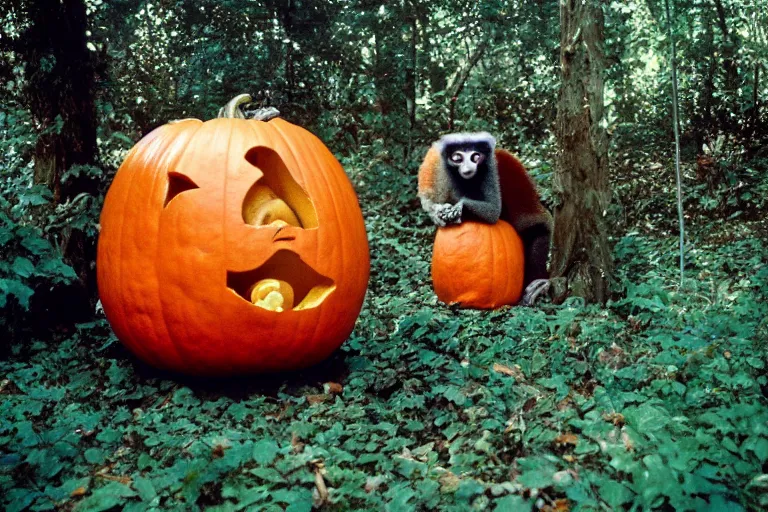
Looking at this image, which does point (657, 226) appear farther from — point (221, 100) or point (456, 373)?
point (221, 100)

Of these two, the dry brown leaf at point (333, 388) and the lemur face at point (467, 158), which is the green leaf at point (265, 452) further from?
the lemur face at point (467, 158)

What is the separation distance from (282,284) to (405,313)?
1.40m

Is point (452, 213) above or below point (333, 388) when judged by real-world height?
above

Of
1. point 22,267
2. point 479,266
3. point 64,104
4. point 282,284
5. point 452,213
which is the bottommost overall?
point 479,266

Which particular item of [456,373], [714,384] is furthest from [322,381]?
[714,384]

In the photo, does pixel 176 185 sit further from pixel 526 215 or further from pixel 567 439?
pixel 526 215

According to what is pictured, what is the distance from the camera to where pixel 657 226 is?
5.94m

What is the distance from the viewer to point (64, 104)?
3.36m

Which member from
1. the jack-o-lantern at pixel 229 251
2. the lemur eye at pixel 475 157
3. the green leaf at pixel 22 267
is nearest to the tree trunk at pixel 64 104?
the green leaf at pixel 22 267

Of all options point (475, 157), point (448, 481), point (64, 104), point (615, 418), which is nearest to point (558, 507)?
point (448, 481)

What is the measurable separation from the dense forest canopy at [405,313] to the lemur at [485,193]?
0.44 metres

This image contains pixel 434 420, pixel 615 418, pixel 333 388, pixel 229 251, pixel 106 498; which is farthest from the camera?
pixel 333 388

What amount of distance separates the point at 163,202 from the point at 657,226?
5010mm

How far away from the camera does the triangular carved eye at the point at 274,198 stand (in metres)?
2.56
